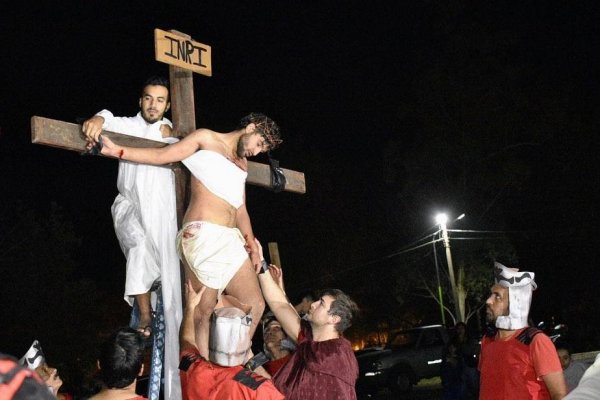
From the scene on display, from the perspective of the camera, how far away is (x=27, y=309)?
1291 inches

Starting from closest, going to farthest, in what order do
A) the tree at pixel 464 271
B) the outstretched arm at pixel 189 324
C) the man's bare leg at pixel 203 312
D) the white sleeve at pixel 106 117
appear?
the outstretched arm at pixel 189 324
the man's bare leg at pixel 203 312
the white sleeve at pixel 106 117
the tree at pixel 464 271

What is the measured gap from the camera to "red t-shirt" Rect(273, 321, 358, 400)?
4641mm

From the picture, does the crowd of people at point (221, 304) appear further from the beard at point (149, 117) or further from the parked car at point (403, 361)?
the parked car at point (403, 361)

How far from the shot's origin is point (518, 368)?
5.75 metres

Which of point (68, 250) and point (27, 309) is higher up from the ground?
point (68, 250)

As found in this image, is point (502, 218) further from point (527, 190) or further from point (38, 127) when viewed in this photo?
point (38, 127)

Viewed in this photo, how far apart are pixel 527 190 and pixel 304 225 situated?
9871 mm

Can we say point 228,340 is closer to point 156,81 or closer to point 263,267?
point 263,267

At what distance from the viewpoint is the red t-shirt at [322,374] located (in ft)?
15.2

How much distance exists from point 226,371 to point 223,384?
0.08 metres

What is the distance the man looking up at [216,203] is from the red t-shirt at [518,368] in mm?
1729

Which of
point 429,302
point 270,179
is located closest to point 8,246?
point 429,302

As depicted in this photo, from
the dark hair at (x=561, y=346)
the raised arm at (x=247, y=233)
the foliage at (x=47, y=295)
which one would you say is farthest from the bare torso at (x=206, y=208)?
the foliage at (x=47, y=295)

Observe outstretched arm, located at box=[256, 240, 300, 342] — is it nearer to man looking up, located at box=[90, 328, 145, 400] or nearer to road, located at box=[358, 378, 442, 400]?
man looking up, located at box=[90, 328, 145, 400]
